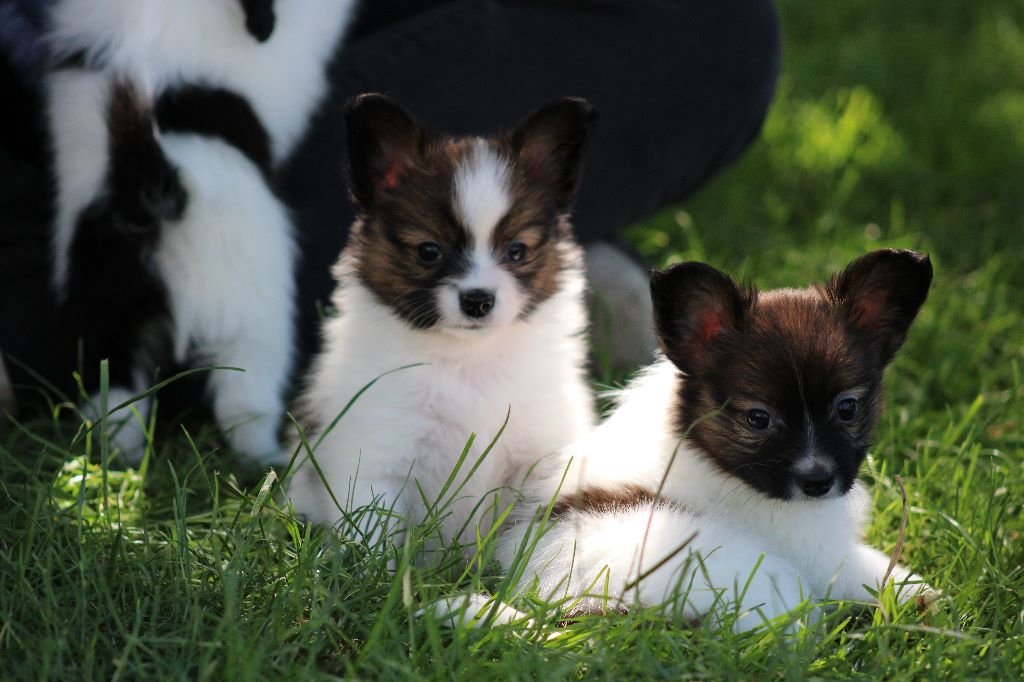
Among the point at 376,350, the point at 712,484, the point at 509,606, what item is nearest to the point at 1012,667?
the point at 712,484

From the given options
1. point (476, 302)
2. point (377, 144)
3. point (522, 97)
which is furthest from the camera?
point (522, 97)

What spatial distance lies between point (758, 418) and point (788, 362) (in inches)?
6.2

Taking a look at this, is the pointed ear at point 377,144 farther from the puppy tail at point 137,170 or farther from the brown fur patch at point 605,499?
the brown fur patch at point 605,499

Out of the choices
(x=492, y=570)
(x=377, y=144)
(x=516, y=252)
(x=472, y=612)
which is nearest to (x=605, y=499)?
(x=492, y=570)

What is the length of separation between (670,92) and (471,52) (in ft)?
2.72

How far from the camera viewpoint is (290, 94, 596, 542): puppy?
2934 mm

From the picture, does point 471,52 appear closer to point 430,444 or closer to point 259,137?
point 259,137

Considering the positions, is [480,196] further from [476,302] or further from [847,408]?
[847,408]

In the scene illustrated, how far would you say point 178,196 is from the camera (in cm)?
334

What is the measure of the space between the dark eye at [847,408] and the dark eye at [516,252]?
92 centimetres

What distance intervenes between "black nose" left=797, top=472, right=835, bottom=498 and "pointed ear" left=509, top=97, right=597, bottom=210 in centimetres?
106

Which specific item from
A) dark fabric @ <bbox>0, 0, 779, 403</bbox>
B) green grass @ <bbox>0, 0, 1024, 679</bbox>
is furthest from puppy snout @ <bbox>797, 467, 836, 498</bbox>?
dark fabric @ <bbox>0, 0, 779, 403</bbox>

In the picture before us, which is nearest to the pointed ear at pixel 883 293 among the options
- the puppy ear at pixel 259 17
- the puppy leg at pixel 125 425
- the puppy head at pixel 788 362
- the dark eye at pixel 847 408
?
the puppy head at pixel 788 362

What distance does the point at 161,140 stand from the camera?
3334 mm
